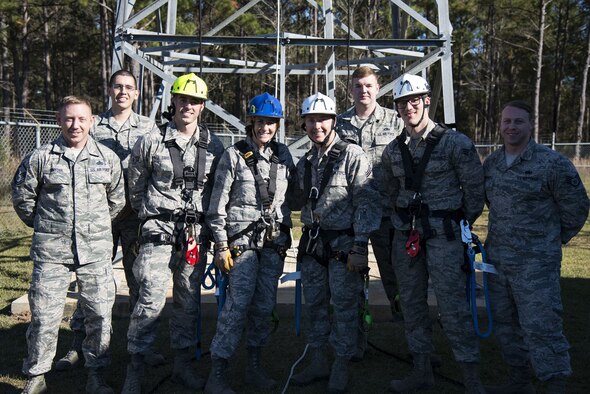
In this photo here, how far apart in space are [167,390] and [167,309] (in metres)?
1.98

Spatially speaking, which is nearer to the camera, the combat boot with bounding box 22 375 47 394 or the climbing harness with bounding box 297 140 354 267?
the combat boot with bounding box 22 375 47 394

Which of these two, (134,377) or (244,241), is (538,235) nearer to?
(244,241)

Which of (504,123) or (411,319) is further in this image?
(411,319)

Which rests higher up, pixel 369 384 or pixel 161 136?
pixel 161 136

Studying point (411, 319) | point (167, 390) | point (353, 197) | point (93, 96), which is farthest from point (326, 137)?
point (93, 96)

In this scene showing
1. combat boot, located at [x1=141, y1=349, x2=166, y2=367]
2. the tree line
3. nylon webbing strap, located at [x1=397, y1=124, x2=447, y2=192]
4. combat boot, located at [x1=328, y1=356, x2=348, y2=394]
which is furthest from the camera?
the tree line

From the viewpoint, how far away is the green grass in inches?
193

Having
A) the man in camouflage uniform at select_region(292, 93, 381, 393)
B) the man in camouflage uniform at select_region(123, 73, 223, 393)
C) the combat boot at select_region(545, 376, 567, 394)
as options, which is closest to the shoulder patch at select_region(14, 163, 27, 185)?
the man in camouflage uniform at select_region(123, 73, 223, 393)

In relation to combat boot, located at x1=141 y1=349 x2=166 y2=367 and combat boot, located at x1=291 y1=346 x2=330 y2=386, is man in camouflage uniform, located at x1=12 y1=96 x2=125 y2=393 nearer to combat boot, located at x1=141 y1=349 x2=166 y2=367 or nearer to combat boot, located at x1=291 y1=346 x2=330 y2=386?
combat boot, located at x1=141 y1=349 x2=166 y2=367

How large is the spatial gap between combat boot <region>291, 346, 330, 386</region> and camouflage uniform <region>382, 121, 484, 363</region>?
869mm

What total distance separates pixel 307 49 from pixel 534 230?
31140mm

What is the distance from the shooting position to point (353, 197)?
15.5 feet

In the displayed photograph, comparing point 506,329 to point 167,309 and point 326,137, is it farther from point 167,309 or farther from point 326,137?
point 167,309

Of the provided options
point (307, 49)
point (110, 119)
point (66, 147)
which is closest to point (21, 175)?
point (66, 147)
